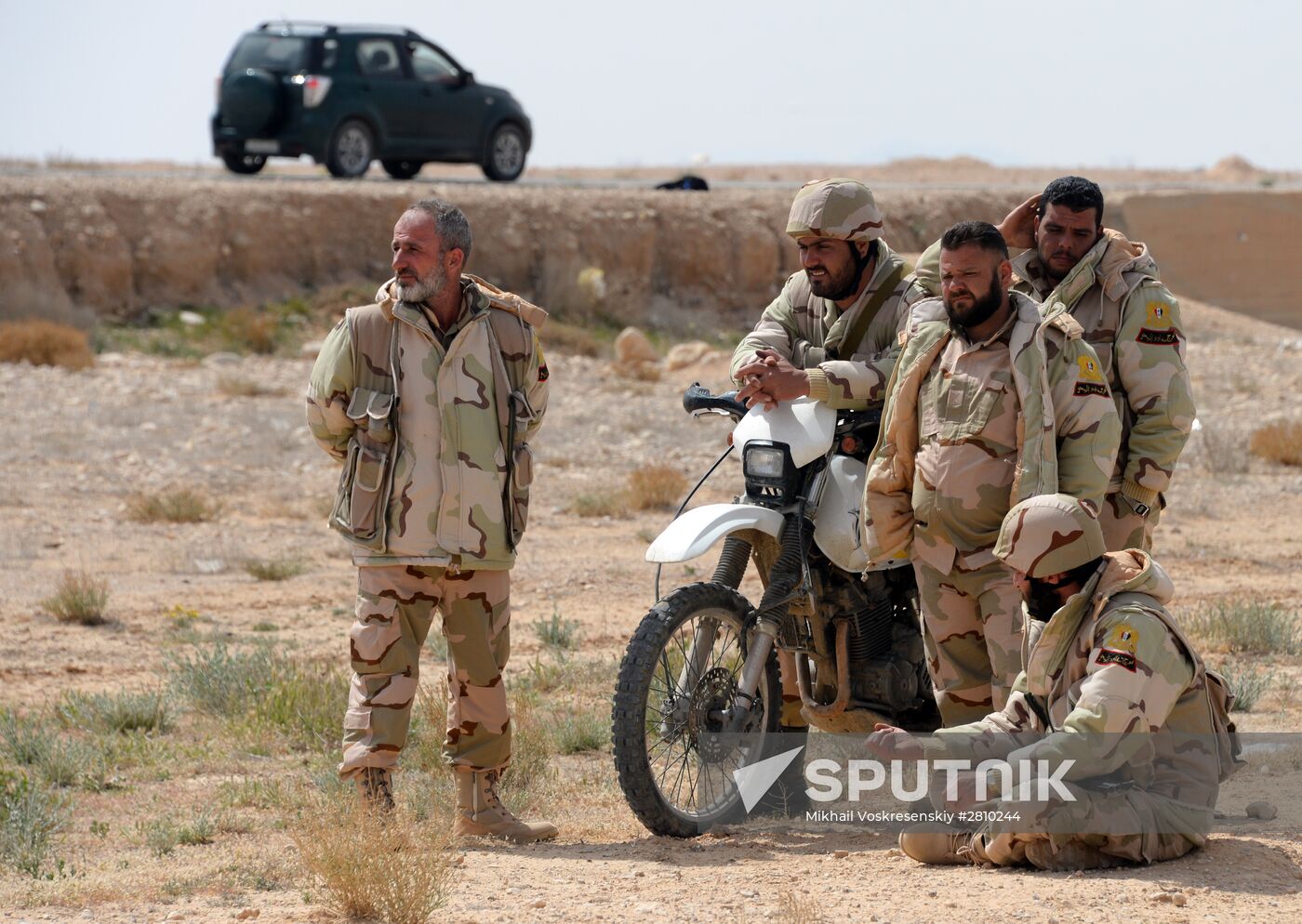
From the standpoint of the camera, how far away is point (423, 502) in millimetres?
5277

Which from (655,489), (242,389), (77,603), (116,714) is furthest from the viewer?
(242,389)

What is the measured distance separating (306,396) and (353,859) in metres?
1.71

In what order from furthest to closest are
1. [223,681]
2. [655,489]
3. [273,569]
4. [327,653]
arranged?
[655,489], [273,569], [327,653], [223,681]

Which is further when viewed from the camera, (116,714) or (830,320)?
(116,714)

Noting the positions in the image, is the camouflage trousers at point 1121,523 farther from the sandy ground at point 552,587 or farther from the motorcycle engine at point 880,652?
the sandy ground at point 552,587

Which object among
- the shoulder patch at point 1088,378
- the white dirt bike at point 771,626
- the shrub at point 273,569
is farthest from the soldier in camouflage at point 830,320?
the shrub at point 273,569

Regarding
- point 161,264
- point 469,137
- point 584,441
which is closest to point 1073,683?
point 584,441

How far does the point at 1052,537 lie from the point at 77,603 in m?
6.83

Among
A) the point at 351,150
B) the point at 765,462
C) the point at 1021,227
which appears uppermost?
the point at 351,150

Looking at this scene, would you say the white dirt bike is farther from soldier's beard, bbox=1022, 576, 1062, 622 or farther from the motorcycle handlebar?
soldier's beard, bbox=1022, 576, 1062, 622

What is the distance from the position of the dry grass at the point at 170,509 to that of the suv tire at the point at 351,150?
1114cm

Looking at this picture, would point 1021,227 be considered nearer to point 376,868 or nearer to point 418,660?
point 418,660

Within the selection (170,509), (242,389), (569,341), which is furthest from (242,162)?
(170,509)

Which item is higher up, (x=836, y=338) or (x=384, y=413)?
(x=836, y=338)
